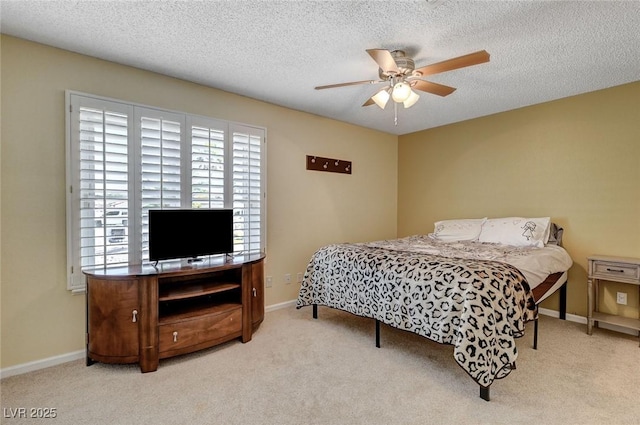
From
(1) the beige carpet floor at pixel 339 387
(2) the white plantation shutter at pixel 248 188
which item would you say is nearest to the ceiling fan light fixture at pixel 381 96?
(2) the white plantation shutter at pixel 248 188

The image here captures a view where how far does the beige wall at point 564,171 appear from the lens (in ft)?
10.6

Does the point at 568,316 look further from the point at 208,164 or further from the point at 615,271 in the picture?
the point at 208,164

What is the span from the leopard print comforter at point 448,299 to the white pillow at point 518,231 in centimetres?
130

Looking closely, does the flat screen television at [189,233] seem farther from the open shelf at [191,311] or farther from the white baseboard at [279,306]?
the white baseboard at [279,306]

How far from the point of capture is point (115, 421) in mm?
1846

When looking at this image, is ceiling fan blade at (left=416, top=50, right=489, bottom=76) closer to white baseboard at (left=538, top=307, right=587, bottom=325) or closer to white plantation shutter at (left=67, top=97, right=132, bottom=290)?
white plantation shutter at (left=67, top=97, right=132, bottom=290)

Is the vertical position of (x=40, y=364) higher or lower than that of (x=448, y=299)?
lower

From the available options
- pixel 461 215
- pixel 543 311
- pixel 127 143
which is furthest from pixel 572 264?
pixel 127 143

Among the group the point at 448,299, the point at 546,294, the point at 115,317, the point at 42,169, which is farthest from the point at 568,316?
the point at 42,169

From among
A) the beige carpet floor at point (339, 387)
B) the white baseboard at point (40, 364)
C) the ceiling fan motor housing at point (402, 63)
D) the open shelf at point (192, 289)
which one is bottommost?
the beige carpet floor at point (339, 387)

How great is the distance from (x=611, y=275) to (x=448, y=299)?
205 centimetres

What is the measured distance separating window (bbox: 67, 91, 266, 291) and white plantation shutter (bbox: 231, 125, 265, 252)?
12 millimetres

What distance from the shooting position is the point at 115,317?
7.80 feet

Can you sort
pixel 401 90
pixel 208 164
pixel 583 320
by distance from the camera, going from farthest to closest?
pixel 583 320 < pixel 208 164 < pixel 401 90
